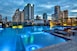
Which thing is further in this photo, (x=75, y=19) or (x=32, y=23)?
(x=32, y=23)

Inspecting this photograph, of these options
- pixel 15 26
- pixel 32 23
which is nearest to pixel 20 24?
pixel 15 26

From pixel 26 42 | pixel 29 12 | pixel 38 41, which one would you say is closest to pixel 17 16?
pixel 29 12

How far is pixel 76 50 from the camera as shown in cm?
248

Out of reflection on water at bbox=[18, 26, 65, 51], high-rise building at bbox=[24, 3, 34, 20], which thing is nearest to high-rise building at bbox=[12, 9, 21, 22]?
high-rise building at bbox=[24, 3, 34, 20]

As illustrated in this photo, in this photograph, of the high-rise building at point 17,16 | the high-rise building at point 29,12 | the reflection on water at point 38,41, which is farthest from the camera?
the high-rise building at point 29,12

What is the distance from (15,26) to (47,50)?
22.1 m

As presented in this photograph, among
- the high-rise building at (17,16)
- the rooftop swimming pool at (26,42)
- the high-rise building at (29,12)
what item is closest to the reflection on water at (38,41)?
the rooftop swimming pool at (26,42)

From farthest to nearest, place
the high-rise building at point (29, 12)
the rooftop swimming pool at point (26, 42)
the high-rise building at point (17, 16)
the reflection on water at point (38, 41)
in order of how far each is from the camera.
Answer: the high-rise building at point (29, 12) → the high-rise building at point (17, 16) → the reflection on water at point (38, 41) → the rooftop swimming pool at point (26, 42)

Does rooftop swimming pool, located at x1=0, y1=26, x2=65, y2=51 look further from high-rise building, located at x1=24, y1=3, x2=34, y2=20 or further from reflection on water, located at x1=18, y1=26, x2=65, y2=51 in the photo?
high-rise building, located at x1=24, y1=3, x2=34, y2=20

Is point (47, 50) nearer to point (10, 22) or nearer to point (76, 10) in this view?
point (76, 10)

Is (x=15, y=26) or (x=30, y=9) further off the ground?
(x=30, y=9)

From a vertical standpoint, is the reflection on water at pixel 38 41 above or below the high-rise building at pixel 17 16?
below

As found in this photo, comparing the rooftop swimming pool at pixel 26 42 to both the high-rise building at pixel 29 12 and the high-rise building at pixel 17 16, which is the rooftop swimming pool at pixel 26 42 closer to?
the high-rise building at pixel 17 16

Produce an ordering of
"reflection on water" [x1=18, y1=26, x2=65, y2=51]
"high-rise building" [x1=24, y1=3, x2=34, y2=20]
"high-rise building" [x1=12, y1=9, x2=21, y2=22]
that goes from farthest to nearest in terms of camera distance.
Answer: "high-rise building" [x1=24, y1=3, x2=34, y2=20], "high-rise building" [x1=12, y1=9, x2=21, y2=22], "reflection on water" [x1=18, y1=26, x2=65, y2=51]
